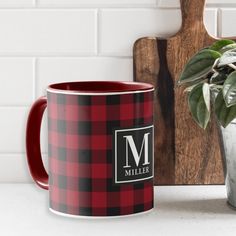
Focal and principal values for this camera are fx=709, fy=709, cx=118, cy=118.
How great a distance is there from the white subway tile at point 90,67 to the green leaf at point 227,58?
26 centimetres

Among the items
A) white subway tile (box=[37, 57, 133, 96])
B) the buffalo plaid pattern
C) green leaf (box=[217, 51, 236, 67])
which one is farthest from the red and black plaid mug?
→ white subway tile (box=[37, 57, 133, 96])

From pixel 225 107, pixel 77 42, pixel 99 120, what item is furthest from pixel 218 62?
pixel 77 42

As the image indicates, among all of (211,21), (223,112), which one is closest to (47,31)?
(211,21)

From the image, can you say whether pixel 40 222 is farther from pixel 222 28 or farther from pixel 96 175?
pixel 222 28

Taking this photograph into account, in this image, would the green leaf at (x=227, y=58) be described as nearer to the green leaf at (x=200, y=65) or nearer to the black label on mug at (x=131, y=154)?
the green leaf at (x=200, y=65)

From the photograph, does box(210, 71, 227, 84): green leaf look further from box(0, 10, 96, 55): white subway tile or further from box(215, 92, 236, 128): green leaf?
box(0, 10, 96, 55): white subway tile

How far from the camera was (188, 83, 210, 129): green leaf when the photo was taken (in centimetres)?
96

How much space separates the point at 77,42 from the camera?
1.19 metres

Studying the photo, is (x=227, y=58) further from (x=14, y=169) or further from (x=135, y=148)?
(x=14, y=169)

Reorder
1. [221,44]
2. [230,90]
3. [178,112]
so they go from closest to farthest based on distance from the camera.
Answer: [230,90] < [221,44] < [178,112]

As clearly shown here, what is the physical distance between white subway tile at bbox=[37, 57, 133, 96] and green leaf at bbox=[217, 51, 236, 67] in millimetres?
263

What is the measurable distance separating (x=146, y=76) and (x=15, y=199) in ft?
0.96

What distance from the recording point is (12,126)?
1210 mm

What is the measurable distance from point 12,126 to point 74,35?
19cm
